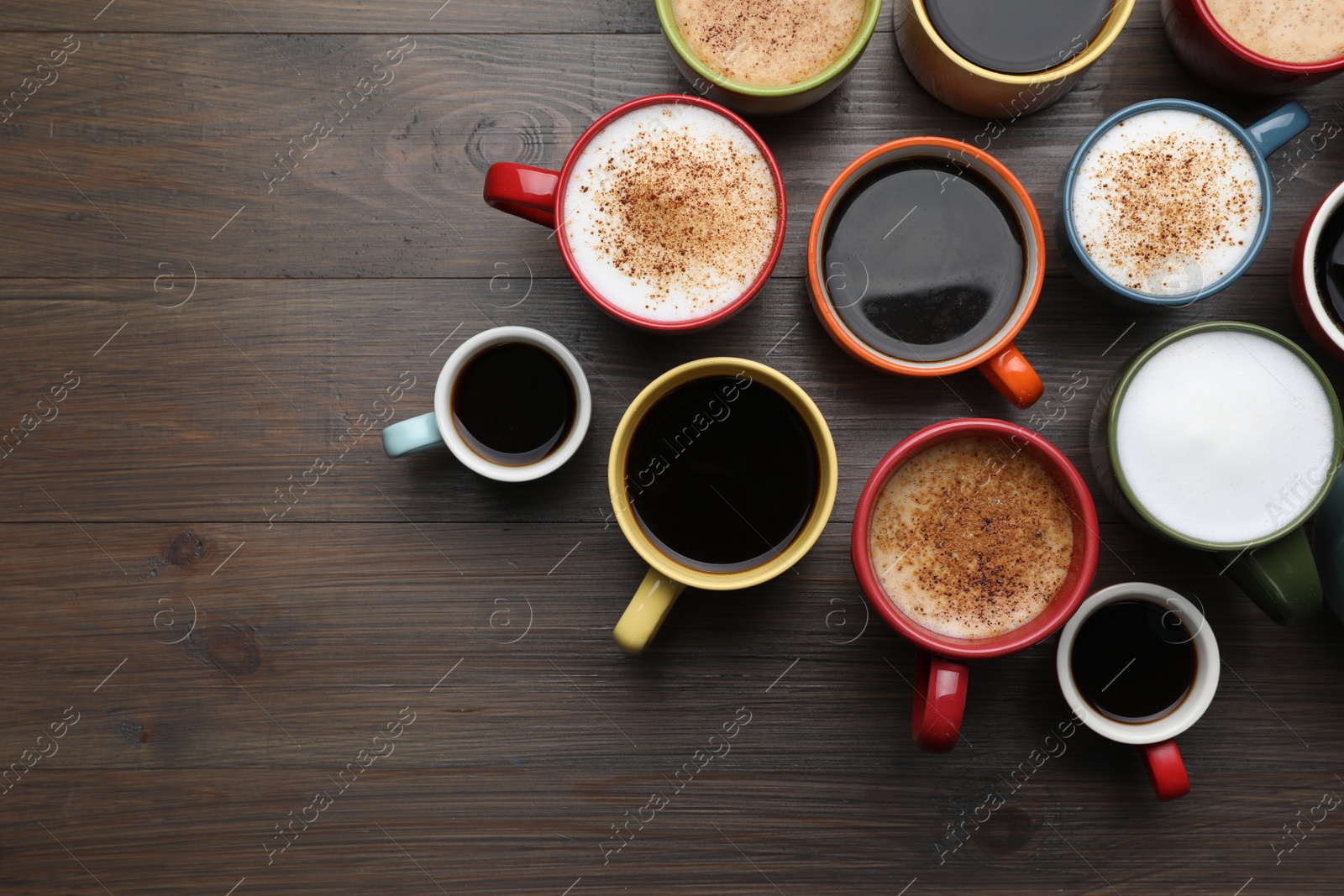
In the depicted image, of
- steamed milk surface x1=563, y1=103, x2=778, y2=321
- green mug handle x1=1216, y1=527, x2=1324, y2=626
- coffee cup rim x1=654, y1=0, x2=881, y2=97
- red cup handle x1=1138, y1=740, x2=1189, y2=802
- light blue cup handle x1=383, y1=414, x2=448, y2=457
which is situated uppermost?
coffee cup rim x1=654, y1=0, x2=881, y2=97

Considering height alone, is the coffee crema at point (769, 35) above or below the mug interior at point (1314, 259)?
above

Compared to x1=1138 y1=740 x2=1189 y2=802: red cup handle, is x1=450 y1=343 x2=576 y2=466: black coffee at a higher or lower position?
higher

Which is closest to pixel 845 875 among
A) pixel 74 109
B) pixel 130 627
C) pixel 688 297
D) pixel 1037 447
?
pixel 1037 447

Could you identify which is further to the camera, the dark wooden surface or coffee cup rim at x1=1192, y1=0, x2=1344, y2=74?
the dark wooden surface

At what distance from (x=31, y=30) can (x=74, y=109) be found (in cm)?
10

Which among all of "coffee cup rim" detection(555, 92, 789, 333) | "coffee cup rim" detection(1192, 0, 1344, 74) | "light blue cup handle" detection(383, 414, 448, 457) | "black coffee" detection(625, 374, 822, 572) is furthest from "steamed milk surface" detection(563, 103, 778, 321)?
"coffee cup rim" detection(1192, 0, 1344, 74)

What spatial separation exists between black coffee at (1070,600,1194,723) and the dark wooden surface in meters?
0.06

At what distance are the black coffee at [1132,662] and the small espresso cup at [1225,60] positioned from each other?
56 centimetres

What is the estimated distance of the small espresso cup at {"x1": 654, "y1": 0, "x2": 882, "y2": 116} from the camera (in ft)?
2.50

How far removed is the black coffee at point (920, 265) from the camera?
2.73ft

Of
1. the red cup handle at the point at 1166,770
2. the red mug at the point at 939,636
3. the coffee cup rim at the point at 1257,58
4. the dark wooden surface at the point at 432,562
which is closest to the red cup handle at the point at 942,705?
the red mug at the point at 939,636

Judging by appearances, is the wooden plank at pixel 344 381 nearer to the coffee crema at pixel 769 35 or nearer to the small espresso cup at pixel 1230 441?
the small espresso cup at pixel 1230 441

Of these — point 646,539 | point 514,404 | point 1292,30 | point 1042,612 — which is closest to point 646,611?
point 646,539

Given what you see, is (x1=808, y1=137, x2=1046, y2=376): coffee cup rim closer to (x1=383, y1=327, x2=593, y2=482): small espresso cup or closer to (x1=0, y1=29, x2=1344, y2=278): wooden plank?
(x1=0, y1=29, x2=1344, y2=278): wooden plank
